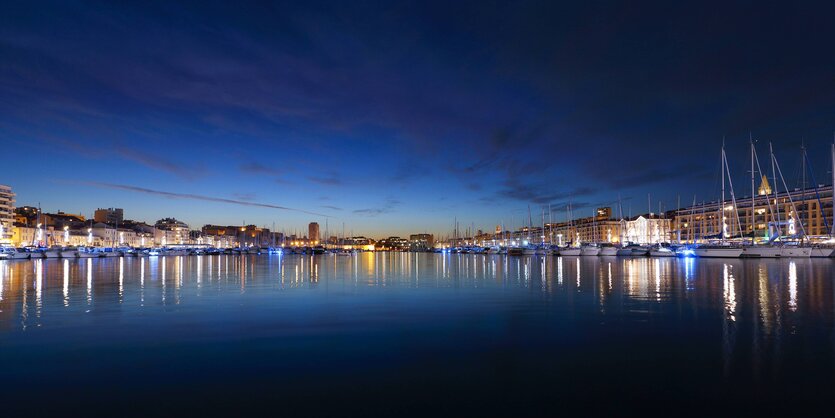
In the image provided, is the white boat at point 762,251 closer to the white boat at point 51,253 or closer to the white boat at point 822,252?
the white boat at point 822,252

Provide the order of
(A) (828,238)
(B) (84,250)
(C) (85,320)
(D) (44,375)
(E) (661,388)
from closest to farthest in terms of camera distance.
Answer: (E) (661,388)
(D) (44,375)
(C) (85,320)
(A) (828,238)
(B) (84,250)

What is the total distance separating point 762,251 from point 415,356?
80713 millimetres

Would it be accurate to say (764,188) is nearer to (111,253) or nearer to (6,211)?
(111,253)

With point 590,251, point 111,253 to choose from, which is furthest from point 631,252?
point 111,253

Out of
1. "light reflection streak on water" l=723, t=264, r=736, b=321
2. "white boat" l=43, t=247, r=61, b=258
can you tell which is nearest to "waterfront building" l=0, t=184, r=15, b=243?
"white boat" l=43, t=247, r=61, b=258

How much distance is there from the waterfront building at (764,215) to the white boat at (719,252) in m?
12.3

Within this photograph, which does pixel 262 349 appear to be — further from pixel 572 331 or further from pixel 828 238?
pixel 828 238

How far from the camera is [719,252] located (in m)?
77.5

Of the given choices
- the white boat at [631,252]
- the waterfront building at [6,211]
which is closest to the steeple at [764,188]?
the white boat at [631,252]

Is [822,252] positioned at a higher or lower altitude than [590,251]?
higher

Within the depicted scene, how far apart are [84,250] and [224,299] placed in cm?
11304

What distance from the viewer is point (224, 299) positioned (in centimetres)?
2130

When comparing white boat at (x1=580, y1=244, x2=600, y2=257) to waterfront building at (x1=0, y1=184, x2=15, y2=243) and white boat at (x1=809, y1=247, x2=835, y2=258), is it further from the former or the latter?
waterfront building at (x1=0, y1=184, x2=15, y2=243)

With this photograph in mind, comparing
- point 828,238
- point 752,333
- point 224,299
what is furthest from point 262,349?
point 828,238
